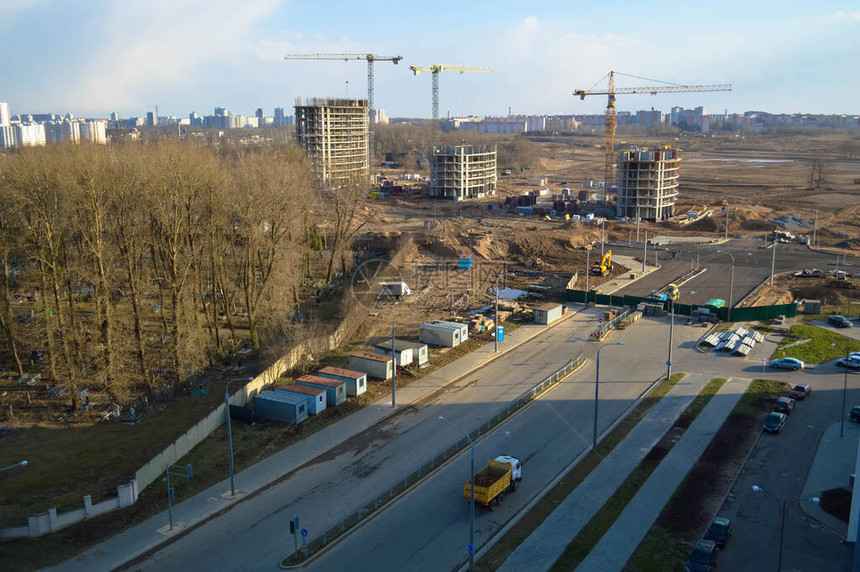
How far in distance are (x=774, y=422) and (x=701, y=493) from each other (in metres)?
8.00

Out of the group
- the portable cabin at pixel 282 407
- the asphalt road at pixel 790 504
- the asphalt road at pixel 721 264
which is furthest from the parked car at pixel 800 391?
the portable cabin at pixel 282 407

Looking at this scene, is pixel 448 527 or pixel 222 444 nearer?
pixel 448 527

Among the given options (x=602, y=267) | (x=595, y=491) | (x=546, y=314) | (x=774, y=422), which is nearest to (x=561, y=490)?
(x=595, y=491)

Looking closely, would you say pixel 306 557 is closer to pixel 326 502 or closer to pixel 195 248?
pixel 326 502

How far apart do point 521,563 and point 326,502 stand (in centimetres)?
789

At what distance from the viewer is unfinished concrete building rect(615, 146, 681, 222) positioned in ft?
304

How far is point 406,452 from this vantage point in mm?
29641

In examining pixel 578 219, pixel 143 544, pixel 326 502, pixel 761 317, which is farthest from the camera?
pixel 578 219

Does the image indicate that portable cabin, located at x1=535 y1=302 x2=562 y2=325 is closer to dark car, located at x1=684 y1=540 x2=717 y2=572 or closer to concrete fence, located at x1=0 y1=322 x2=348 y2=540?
concrete fence, located at x1=0 y1=322 x2=348 y2=540

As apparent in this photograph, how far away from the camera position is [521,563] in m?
21.7

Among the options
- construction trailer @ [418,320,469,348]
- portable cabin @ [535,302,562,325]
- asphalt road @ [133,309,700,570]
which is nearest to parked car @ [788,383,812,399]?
asphalt road @ [133,309,700,570]

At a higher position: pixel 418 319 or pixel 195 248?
pixel 195 248

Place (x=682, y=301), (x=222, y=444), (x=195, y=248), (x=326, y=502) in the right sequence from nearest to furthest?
(x=326, y=502) < (x=222, y=444) < (x=195, y=248) < (x=682, y=301)

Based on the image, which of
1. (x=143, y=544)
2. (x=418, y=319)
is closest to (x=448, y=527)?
(x=143, y=544)
